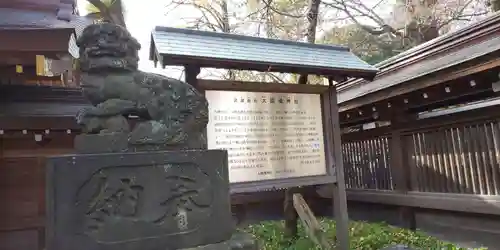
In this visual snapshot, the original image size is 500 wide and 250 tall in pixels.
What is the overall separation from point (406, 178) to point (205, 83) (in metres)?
4.63

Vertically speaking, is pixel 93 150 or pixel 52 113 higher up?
pixel 52 113

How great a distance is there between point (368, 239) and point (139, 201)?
4417 mm

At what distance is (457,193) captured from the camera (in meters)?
6.21

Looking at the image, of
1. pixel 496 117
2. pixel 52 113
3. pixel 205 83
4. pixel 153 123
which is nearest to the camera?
pixel 153 123

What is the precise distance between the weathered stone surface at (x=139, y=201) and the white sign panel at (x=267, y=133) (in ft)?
3.19

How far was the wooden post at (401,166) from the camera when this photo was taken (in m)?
7.20

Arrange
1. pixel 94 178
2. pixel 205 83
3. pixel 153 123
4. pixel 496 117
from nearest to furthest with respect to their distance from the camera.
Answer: pixel 94 178
pixel 153 123
pixel 205 83
pixel 496 117

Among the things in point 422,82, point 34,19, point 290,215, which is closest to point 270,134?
point 290,215

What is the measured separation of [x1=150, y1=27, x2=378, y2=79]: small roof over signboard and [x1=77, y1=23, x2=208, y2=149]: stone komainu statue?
0.63m

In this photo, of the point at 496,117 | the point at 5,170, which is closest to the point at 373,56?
the point at 496,117

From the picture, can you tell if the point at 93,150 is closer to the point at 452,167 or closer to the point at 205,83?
the point at 205,83

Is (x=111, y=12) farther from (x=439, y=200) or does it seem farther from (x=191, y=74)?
(x=439, y=200)

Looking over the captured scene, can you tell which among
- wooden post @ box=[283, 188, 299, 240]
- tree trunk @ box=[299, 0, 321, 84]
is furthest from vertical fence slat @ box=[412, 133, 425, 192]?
tree trunk @ box=[299, 0, 321, 84]

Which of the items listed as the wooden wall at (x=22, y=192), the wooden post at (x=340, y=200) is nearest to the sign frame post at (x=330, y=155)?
the wooden post at (x=340, y=200)
